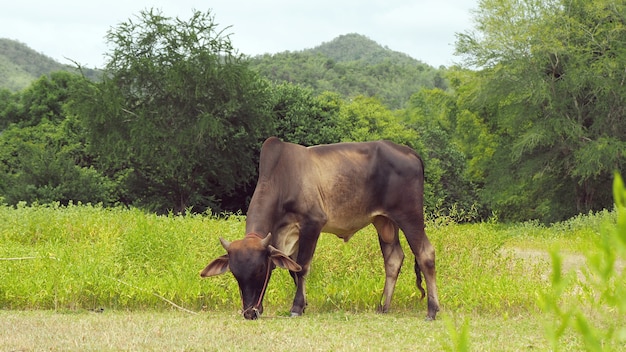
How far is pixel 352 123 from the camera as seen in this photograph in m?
38.3

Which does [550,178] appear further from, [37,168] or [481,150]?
[37,168]

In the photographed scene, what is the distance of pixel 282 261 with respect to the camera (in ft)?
26.6

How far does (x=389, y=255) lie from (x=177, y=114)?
2495 centimetres

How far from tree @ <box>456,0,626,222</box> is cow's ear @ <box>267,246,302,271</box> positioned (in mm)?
26679

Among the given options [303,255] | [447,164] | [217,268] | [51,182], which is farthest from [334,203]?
[447,164]

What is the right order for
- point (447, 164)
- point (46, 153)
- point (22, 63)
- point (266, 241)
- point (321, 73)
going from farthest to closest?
1. point (22, 63)
2. point (321, 73)
3. point (447, 164)
4. point (46, 153)
5. point (266, 241)

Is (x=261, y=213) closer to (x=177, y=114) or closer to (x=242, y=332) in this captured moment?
(x=242, y=332)

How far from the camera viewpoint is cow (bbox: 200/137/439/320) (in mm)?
8680

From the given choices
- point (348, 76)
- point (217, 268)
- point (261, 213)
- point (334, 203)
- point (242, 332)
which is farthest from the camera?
point (348, 76)

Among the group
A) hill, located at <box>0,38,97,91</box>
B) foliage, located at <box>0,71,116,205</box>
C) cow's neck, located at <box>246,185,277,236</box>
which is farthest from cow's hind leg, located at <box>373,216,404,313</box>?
hill, located at <box>0,38,97,91</box>

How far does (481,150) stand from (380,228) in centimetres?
3995

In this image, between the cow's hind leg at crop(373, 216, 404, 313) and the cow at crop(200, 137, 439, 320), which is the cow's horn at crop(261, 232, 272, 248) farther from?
the cow's hind leg at crop(373, 216, 404, 313)

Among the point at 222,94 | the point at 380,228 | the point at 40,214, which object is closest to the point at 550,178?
the point at 222,94

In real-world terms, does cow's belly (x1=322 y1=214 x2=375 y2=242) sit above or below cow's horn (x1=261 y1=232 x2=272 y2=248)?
above
